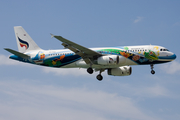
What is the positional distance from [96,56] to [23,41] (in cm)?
1420

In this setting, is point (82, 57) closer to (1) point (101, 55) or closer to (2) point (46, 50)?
(1) point (101, 55)

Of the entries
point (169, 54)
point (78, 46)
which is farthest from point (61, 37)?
point (169, 54)

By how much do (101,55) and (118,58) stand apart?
2.54m

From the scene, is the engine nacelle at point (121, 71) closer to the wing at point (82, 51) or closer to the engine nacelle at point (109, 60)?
the wing at point (82, 51)

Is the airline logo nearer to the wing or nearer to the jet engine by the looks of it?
the wing

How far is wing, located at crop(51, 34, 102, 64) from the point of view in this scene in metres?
38.6

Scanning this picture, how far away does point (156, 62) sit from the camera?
1650 inches

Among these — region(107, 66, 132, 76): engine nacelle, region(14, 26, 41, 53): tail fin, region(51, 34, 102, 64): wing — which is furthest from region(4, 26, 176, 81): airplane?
region(14, 26, 41, 53): tail fin

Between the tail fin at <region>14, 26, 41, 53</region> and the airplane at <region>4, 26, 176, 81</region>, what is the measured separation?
2129mm

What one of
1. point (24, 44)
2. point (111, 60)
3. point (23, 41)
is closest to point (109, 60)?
point (111, 60)

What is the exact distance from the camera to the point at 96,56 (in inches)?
1655

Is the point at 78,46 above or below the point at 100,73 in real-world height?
above

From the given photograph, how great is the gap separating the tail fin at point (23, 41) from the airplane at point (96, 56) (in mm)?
2129

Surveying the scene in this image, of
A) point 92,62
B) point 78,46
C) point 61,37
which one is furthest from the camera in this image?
point 92,62
